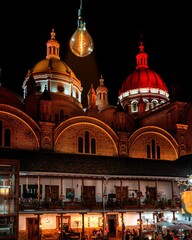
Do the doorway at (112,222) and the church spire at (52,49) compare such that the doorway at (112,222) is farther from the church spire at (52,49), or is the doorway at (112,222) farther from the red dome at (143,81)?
the red dome at (143,81)

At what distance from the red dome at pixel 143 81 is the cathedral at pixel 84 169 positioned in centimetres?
1972

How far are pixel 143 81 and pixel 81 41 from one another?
5776 centimetres

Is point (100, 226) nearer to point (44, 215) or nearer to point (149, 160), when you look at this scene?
point (44, 215)

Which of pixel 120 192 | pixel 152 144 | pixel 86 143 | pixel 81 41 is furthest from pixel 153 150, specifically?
pixel 81 41

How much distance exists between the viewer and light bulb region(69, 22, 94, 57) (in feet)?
65.1

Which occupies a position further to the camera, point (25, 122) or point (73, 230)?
point (25, 122)

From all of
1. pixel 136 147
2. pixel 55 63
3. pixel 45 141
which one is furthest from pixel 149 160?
pixel 55 63

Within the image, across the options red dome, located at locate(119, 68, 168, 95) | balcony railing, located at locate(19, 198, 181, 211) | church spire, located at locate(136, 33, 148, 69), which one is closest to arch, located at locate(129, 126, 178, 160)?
balcony railing, located at locate(19, 198, 181, 211)

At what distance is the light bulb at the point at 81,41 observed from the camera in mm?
19844

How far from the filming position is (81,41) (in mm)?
20422

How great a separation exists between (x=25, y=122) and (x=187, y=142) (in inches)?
889

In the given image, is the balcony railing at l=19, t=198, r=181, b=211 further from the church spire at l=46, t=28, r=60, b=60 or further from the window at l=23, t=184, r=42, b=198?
the church spire at l=46, t=28, r=60, b=60

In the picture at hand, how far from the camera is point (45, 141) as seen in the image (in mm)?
44938

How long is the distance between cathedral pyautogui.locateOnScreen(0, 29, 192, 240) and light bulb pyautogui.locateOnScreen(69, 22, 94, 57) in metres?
13.7
